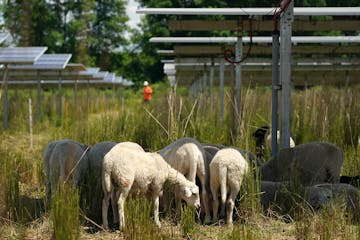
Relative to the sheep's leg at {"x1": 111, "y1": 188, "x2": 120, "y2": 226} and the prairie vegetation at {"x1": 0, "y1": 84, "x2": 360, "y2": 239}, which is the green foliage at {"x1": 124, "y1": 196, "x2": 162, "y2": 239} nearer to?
the prairie vegetation at {"x1": 0, "y1": 84, "x2": 360, "y2": 239}

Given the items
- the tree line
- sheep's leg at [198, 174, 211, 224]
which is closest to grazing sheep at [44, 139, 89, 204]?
sheep's leg at [198, 174, 211, 224]

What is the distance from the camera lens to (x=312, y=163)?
271 inches

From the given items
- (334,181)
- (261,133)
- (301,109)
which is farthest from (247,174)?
(301,109)

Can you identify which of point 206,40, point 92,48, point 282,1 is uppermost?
point 282,1

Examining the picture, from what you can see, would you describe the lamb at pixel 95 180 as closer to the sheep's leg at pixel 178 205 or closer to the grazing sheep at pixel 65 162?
the grazing sheep at pixel 65 162

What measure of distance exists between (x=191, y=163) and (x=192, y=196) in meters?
0.34

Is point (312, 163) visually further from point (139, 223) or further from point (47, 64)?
point (47, 64)

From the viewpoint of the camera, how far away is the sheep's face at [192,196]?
5.81 metres

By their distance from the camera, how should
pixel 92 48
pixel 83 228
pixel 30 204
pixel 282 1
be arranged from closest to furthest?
pixel 83 228 → pixel 30 204 → pixel 282 1 → pixel 92 48

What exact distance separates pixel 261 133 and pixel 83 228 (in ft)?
14.3

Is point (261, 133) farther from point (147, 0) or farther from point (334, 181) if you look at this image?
point (147, 0)

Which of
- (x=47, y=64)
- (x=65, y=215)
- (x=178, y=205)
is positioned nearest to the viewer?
(x=65, y=215)

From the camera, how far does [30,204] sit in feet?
21.1

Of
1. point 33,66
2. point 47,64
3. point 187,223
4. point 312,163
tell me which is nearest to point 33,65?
point 33,66
